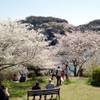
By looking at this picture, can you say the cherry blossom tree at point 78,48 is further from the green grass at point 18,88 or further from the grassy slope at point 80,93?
the grassy slope at point 80,93

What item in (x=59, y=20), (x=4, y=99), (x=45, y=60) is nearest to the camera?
(x=4, y=99)

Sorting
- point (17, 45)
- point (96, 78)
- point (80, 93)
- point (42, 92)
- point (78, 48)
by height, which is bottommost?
point (80, 93)

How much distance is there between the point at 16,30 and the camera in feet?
104

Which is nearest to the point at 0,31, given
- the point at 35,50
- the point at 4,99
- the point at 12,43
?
the point at 12,43

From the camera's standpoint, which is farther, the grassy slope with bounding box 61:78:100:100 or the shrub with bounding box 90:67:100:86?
the shrub with bounding box 90:67:100:86

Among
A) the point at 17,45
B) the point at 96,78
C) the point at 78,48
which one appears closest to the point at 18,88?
the point at 17,45

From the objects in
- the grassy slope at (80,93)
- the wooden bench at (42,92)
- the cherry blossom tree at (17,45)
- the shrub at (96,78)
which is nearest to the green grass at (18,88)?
the cherry blossom tree at (17,45)

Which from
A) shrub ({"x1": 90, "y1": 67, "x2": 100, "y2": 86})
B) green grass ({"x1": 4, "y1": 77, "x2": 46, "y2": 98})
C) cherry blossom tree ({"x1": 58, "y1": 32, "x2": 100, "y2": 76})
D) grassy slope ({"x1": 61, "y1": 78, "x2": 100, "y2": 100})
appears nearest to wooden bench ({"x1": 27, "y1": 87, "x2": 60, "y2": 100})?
grassy slope ({"x1": 61, "y1": 78, "x2": 100, "y2": 100})

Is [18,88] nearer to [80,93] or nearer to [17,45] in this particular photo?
[17,45]

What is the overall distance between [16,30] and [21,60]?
9.85 ft

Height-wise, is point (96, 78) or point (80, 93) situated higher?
point (96, 78)

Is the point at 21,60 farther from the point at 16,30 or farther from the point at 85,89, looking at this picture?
the point at 85,89

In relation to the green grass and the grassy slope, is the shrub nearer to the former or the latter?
the grassy slope

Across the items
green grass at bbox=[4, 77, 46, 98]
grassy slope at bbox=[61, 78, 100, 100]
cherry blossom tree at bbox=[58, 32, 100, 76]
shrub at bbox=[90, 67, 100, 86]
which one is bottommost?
green grass at bbox=[4, 77, 46, 98]
